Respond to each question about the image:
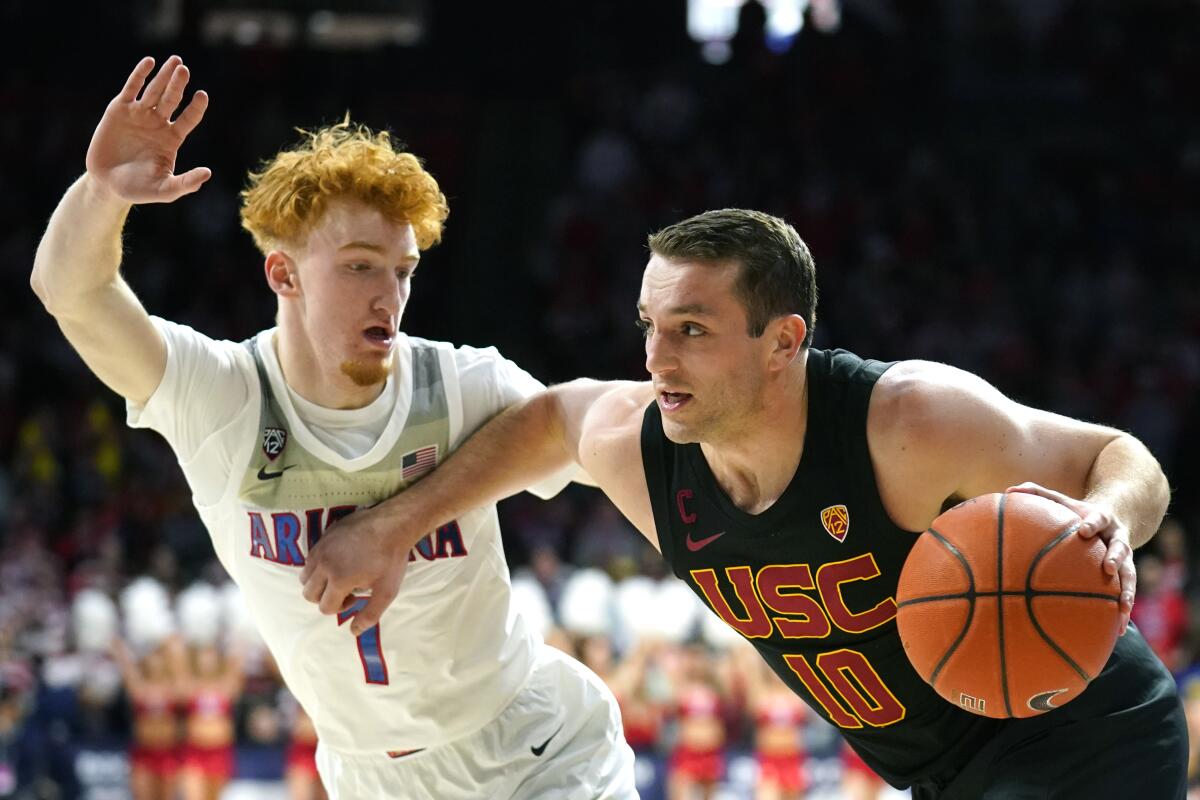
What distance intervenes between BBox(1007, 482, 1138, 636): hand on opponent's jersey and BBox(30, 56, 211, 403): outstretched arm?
2.13 metres

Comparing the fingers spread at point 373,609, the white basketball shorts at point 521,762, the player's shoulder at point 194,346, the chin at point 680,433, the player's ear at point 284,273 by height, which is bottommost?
the white basketball shorts at point 521,762

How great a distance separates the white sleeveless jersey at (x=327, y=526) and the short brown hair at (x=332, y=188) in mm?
360

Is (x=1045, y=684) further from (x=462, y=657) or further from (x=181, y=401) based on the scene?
(x=181, y=401)

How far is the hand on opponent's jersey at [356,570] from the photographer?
3826mm

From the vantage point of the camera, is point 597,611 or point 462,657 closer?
point 462,657

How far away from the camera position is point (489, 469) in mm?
4094

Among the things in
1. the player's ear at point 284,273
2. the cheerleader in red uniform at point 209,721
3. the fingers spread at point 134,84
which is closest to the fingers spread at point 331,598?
the player's ear at point 284,273

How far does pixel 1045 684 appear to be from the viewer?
3170 millimetres

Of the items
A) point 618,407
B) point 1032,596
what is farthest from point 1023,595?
point 618,407

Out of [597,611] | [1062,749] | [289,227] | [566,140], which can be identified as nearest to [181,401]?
[289,227]

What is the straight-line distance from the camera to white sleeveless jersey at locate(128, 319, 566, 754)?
13.1ft

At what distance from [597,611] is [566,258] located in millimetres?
5145

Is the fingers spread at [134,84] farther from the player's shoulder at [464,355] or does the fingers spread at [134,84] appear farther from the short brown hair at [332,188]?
the player's shoulder at [464,355]

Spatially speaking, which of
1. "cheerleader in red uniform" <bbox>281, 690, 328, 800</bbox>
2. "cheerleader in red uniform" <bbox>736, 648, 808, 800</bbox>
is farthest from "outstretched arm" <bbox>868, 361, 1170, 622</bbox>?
"cheerleader in red uniform" <bbox>281, 690, 328, 800</bbox>
